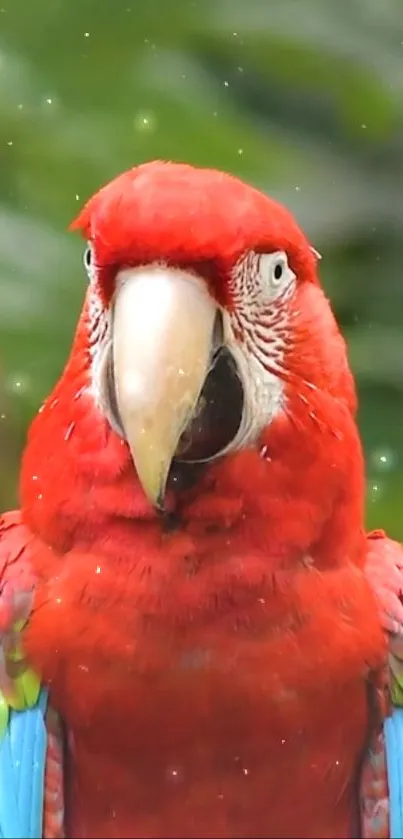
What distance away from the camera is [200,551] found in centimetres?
56

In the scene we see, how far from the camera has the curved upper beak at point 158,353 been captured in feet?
1.57

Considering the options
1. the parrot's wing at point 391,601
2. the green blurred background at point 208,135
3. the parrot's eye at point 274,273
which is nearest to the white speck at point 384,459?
the green blurred background at point 208,135

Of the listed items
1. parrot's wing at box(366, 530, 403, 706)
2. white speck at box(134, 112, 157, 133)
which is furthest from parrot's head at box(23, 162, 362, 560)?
white speck at box(134, 112, 157, 133)

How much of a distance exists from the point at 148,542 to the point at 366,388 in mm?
279

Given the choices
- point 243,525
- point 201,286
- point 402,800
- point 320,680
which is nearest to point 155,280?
point 201,286

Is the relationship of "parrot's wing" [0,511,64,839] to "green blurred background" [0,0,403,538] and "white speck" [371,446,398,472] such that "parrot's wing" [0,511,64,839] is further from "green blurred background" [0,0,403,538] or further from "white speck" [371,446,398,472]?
"white speck" [371,446,398,472]

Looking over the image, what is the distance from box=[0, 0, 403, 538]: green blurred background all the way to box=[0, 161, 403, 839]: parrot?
15 cm

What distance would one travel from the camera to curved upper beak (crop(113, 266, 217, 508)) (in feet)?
1.57

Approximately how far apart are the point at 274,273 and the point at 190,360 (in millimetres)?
90

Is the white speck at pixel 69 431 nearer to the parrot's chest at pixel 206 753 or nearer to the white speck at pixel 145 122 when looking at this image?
the parrot's chest at pixel 206 753

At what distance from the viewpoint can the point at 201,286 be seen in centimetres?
49

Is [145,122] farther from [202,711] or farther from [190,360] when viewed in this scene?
[202,711]

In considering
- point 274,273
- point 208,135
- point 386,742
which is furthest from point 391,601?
point 208,135

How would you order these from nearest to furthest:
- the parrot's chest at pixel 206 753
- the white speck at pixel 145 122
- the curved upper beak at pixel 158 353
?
1. the curved upper beak at pixel 158 353
2. the parrot's chest at pixel 206 753
3. the white speck at pixel 145 122
